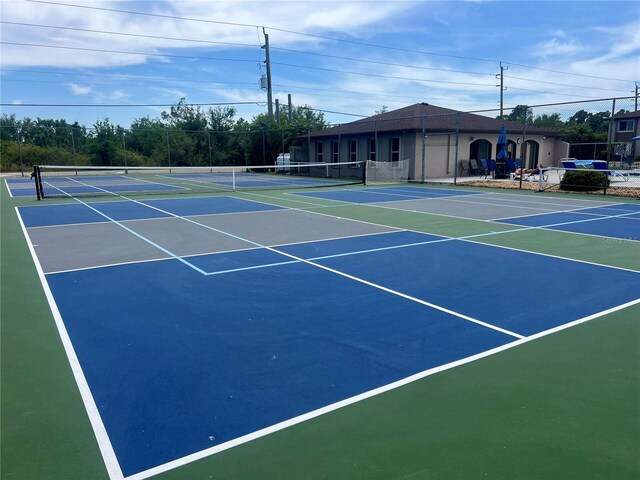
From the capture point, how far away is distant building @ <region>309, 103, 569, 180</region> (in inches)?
1137

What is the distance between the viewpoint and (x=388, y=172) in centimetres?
2817

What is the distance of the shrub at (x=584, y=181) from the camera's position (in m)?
20.1

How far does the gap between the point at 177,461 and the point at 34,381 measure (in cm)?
185

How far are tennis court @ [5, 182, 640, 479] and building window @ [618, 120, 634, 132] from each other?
39322 millimetres

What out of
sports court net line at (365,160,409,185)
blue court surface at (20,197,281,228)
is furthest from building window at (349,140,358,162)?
blue court surface at (20,197,281,228)

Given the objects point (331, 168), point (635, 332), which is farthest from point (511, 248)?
point (331, 168)

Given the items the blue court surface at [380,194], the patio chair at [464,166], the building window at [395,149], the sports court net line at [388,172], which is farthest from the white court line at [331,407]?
the patio chair at [464,166]

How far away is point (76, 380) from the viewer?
13.4 feet

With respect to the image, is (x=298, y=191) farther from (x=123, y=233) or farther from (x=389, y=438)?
(x=389, y=438)

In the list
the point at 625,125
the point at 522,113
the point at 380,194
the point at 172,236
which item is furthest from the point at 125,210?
the point at 625,125

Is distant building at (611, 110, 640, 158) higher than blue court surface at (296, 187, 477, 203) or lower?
higher

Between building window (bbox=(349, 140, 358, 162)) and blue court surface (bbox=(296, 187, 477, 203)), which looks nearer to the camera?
blue court surface (bbox=(296, 187, 477, 203))

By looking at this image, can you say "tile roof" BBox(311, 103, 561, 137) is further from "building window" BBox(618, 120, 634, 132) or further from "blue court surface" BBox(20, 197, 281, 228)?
"blue court surface" BBox(20, 197, 281, 228)

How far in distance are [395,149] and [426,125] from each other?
2469mm
